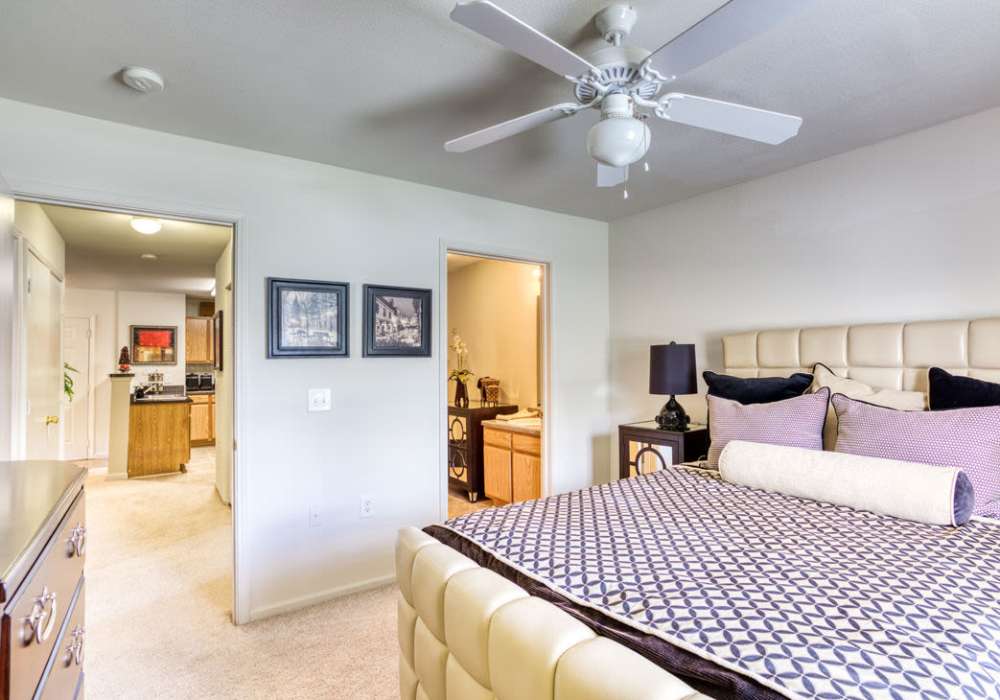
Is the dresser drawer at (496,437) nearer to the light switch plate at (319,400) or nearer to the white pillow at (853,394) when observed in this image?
the light switch plate at (319,400)

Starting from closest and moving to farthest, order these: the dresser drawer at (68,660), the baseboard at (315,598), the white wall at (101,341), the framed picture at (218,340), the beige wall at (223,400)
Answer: the dresser drawer at (68,660) → the baseboard at (315,598) → the beige wall at (223,400) → the framed picture at (218,340) → the white wall at (101,341)

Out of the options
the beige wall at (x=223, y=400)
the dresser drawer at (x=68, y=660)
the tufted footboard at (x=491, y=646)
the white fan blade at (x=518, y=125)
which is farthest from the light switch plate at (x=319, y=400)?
the beige wall at (x=223, y=400)

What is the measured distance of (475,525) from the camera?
1.75m

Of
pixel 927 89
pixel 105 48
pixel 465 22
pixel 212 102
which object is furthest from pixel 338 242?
pixel 927 89

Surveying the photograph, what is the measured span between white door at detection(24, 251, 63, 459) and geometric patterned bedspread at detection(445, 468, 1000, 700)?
10.4 ft

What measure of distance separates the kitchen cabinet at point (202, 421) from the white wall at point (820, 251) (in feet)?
22.4

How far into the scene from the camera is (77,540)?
1.35 m

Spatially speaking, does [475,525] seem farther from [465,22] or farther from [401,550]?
[465,22]

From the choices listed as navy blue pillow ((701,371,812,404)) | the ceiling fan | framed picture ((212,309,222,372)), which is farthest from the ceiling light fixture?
framed picture ((212,309,222,372))

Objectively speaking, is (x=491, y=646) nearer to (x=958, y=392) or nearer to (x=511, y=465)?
(x=958, y=392)

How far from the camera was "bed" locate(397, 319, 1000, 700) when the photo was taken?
929mm

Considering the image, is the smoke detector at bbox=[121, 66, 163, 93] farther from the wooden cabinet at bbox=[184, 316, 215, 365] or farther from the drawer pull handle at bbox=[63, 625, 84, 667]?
the wooden cabinet at bbox=[184, 316, 215, 365]

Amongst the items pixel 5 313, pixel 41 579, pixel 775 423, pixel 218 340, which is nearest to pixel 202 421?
pixel 218 340

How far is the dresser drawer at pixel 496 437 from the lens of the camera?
4477 millimetres
